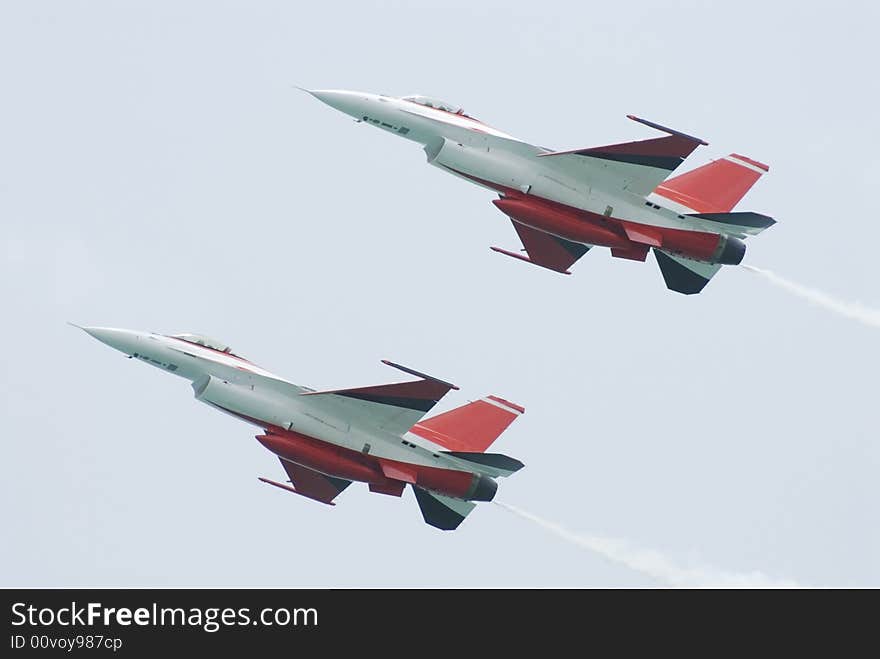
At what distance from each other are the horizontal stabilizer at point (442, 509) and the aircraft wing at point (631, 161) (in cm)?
837

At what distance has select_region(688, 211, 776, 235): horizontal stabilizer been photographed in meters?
61.6

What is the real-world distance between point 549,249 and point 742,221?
17.1 feet

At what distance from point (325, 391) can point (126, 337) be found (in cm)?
478

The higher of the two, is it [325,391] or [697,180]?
[697,180]

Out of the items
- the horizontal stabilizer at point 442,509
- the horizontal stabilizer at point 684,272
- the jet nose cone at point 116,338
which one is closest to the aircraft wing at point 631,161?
the horizontal stabilizer at point 684,272

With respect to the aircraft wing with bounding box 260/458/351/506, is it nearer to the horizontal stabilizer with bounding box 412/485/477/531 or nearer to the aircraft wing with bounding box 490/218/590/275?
the horizontal stabilizer with bounding box 412/485/477/531

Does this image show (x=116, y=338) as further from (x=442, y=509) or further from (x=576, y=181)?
(x=576, y=181)

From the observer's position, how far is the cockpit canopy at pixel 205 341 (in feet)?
198

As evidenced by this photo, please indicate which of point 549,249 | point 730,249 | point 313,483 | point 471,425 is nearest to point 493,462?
point 471,425

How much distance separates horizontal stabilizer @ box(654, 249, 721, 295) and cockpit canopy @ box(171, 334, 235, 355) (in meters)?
10.9

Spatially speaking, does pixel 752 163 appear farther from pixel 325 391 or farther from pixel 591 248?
pixel 325 391

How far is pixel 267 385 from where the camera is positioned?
59812 mm

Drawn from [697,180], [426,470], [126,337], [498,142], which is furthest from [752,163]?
[126,337]

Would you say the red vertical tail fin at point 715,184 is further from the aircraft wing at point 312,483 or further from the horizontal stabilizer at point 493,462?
the aircraft wing at point 312,483
